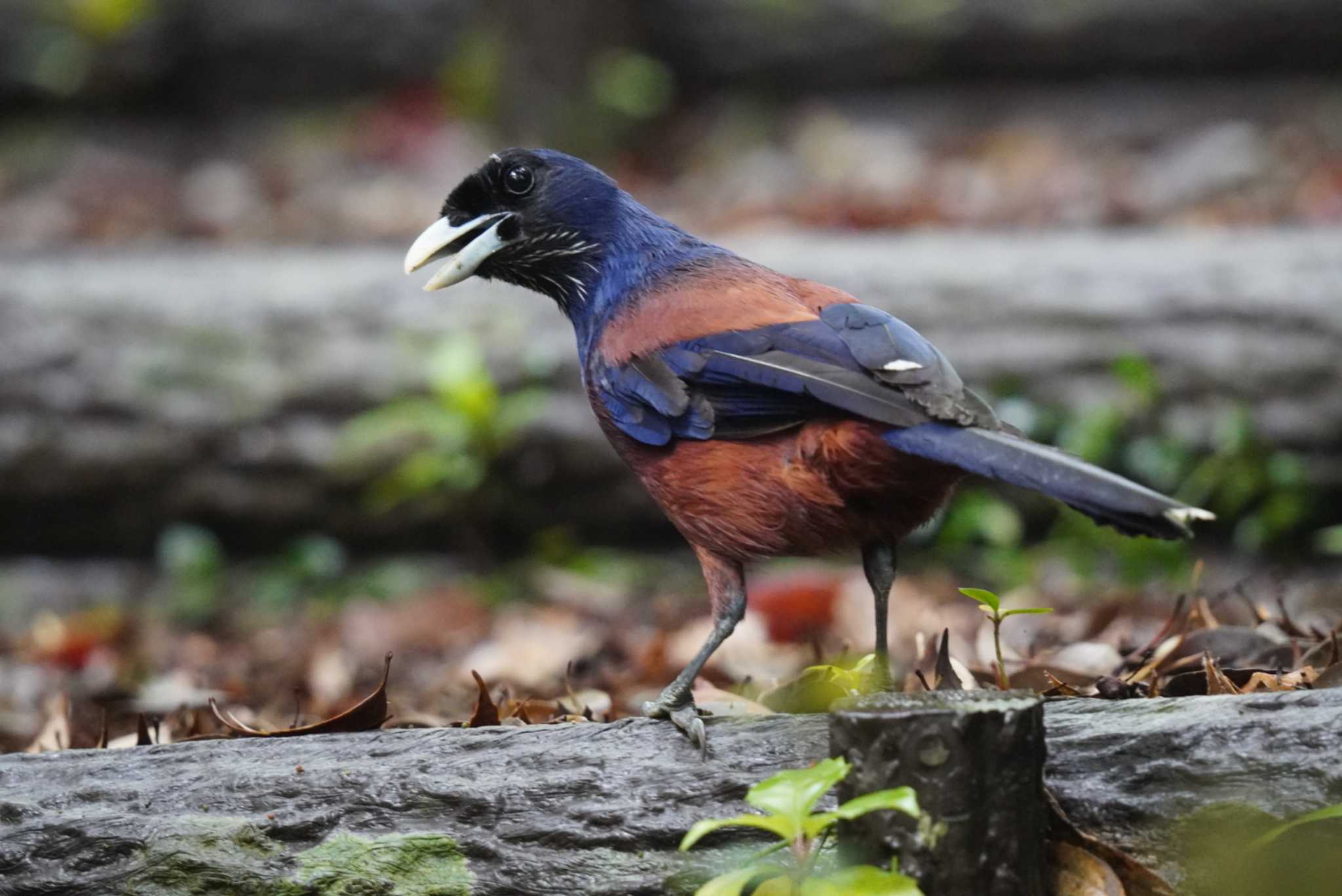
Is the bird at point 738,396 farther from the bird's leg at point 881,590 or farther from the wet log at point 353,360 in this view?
the wet log at point 353,360

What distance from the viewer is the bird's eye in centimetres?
328

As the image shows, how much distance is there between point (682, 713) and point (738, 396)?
627 millimetres

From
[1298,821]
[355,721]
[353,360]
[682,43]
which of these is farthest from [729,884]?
[682,43]

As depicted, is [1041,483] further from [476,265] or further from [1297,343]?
[1297,343]

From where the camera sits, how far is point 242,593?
637cm

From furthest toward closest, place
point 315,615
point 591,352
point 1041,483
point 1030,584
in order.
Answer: point 315,615 → point 1030,584 → point 591,352 → point 1041,483

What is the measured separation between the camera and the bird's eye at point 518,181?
328cm

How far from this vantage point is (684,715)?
253cm

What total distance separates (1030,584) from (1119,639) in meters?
1.96

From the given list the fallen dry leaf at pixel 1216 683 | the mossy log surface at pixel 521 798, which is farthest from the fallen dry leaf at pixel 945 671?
the fallen dry leaf at pixel 1216 683

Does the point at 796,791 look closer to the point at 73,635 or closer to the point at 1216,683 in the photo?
the point at 1216,683

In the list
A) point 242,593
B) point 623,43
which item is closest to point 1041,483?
point 242,593

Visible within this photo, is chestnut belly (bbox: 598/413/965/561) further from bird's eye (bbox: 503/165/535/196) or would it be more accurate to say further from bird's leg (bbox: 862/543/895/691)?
bird's eye (bbox: 503/165/535/196)

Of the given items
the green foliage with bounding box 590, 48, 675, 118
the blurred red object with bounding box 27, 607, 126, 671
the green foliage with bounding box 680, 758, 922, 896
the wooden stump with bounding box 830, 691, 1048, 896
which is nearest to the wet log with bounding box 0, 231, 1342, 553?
the blurred red object with bounding box 27, 607, 126, 671
